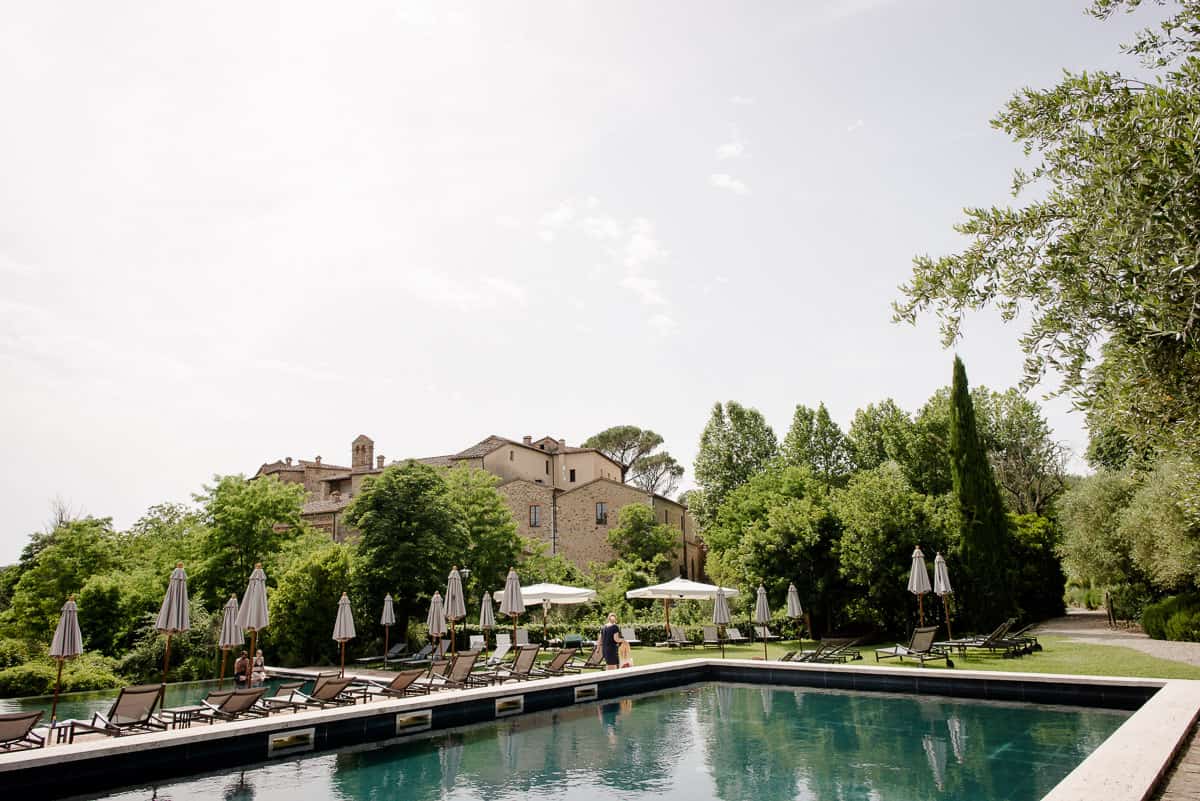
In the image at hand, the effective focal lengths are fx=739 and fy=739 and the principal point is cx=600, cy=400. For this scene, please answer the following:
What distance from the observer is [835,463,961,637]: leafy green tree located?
22.1 meters

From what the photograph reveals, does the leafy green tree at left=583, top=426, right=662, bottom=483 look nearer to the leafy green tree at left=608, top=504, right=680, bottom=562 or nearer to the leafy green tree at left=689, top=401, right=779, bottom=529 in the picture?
the leafy green tree at left=689, top=401, right=779, bottom=529

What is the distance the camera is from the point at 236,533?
97.3ft

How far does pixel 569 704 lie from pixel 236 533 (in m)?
20.6

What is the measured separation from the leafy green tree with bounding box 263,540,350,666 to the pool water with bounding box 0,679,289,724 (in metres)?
2.48

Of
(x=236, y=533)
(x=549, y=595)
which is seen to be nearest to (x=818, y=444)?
(x=549, y=595)

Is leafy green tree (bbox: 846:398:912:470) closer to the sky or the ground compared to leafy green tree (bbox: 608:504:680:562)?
closer to the sky

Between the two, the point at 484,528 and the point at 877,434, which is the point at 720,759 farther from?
the point at 877,434

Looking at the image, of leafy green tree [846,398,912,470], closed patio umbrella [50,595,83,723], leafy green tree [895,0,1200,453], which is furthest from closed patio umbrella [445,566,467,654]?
leafy green tree [846,398,912,470]

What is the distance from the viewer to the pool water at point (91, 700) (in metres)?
16.6

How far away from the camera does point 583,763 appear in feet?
33.5

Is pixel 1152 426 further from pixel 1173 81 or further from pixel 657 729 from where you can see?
pixel 657 729

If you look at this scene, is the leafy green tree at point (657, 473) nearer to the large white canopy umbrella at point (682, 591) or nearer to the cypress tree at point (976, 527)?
the cypress tree at point (976, 527)

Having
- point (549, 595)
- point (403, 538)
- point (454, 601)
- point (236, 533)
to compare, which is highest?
point (236, 533)

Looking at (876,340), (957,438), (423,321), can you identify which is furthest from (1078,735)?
(423,321)
